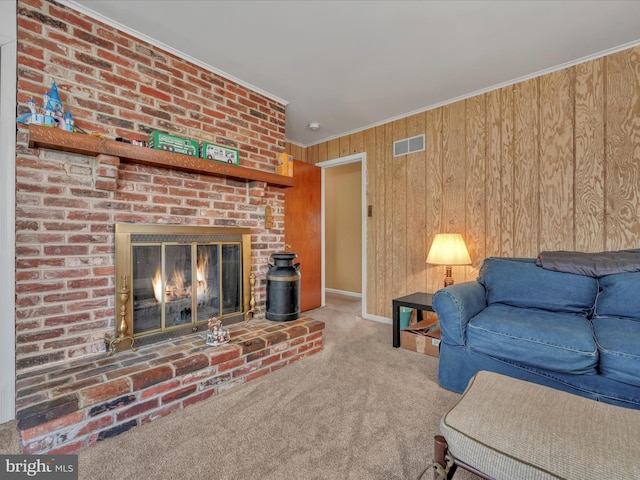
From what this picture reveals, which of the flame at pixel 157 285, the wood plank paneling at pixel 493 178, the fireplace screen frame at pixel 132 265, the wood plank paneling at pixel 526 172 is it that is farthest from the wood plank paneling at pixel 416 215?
the flame at pixel 157 285

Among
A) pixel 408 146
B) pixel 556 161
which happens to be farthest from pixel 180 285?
pixel 556 161

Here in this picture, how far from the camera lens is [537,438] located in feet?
2.86

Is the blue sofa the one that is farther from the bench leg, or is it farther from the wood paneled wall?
the bench leg

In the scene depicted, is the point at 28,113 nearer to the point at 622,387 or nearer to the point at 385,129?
the point at 385,129

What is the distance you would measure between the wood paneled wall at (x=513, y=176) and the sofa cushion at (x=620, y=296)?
0.53 meters

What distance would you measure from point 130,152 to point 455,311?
7.49ft

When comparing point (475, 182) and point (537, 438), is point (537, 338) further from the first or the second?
point (475, 182)

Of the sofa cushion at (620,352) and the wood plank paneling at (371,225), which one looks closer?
the sofa cushion at (620,352)

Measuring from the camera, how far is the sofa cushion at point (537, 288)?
195 cm

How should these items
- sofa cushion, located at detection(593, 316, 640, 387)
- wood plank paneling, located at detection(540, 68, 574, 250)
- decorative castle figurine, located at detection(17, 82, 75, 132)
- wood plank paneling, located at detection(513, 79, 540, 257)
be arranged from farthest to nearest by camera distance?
wood plank paneling, located at detection(513, 79, 540, 257) < wood plank paneling, located at detection(540, 68, 574, 250) < decorative castle figurine, located at detection(17, 82, 75, 132) < sofa cushion, located at detection(593, 316, 640, 387)

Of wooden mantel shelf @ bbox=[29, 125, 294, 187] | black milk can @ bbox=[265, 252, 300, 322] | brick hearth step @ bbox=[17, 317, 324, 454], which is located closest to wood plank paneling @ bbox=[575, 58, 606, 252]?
black milk can @ bbox=[265, 252, 300, 322]

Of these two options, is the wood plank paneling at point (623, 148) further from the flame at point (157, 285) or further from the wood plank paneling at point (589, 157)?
the flame at point (157, 285)

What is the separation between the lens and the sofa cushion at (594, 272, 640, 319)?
69.5 inches

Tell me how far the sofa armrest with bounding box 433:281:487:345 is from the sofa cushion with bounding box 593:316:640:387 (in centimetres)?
62
